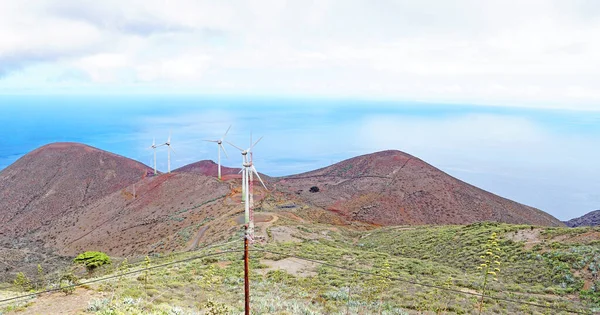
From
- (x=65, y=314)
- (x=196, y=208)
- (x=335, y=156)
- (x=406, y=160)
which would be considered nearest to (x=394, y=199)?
(x=406, y=160)

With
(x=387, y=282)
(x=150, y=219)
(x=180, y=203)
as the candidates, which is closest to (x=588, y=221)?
(x=387, y=282)

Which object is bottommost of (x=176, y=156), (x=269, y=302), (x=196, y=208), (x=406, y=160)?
(x=269, y=302)

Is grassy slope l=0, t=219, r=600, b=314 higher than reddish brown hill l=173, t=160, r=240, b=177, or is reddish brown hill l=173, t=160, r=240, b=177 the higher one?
reddish brown hill l=173, t=160, r=240, b=177

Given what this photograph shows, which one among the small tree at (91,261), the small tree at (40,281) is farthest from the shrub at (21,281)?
the small tree at (91,261)

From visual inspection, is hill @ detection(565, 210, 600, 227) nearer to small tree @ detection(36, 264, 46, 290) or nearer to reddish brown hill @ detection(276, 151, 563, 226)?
reddish brown hill @ detection(276, 151, 563, 226)

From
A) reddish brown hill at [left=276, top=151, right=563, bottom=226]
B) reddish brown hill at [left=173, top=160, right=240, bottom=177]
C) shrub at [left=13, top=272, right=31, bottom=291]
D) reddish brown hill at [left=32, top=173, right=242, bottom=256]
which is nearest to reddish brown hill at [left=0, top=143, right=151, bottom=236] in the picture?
reddish brown hill at [left=32, top=173, right=242, bottom=256]

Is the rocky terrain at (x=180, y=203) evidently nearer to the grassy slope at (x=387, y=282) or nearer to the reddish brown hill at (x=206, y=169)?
the reddish brown hill at (x=206, y=169)

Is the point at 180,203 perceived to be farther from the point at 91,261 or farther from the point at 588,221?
the point at 588,221

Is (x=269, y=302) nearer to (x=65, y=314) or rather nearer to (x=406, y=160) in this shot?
(x=65, y=314)
